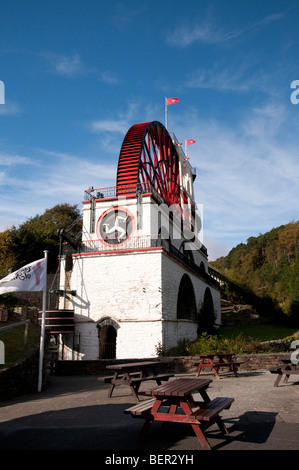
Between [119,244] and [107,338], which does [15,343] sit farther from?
[107,338]

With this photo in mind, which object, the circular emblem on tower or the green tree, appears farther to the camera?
the green tree

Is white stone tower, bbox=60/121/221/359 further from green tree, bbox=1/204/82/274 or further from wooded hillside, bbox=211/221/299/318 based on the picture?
wooded hillside, bbox=211/221/299/318

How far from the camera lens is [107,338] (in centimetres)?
1839

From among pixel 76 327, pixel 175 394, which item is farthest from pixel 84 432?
pixel 76 327

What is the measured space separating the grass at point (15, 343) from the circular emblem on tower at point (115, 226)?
876 centimetres

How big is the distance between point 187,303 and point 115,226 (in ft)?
23.6

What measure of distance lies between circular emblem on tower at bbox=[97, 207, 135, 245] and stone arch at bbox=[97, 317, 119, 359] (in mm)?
4020

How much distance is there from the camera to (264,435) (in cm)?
401

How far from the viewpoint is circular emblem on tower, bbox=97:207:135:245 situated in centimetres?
1901

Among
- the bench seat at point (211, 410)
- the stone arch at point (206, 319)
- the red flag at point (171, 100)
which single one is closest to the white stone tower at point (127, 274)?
the stone arch at point (206, 319)

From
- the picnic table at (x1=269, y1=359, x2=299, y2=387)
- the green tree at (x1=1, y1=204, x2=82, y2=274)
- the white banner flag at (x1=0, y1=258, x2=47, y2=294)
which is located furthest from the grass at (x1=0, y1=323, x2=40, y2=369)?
the green tree at (x1=1, y1=204, x2=82, y2=274)

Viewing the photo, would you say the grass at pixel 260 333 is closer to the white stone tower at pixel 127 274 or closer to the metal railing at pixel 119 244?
the white stone tower at pixel 127 274
